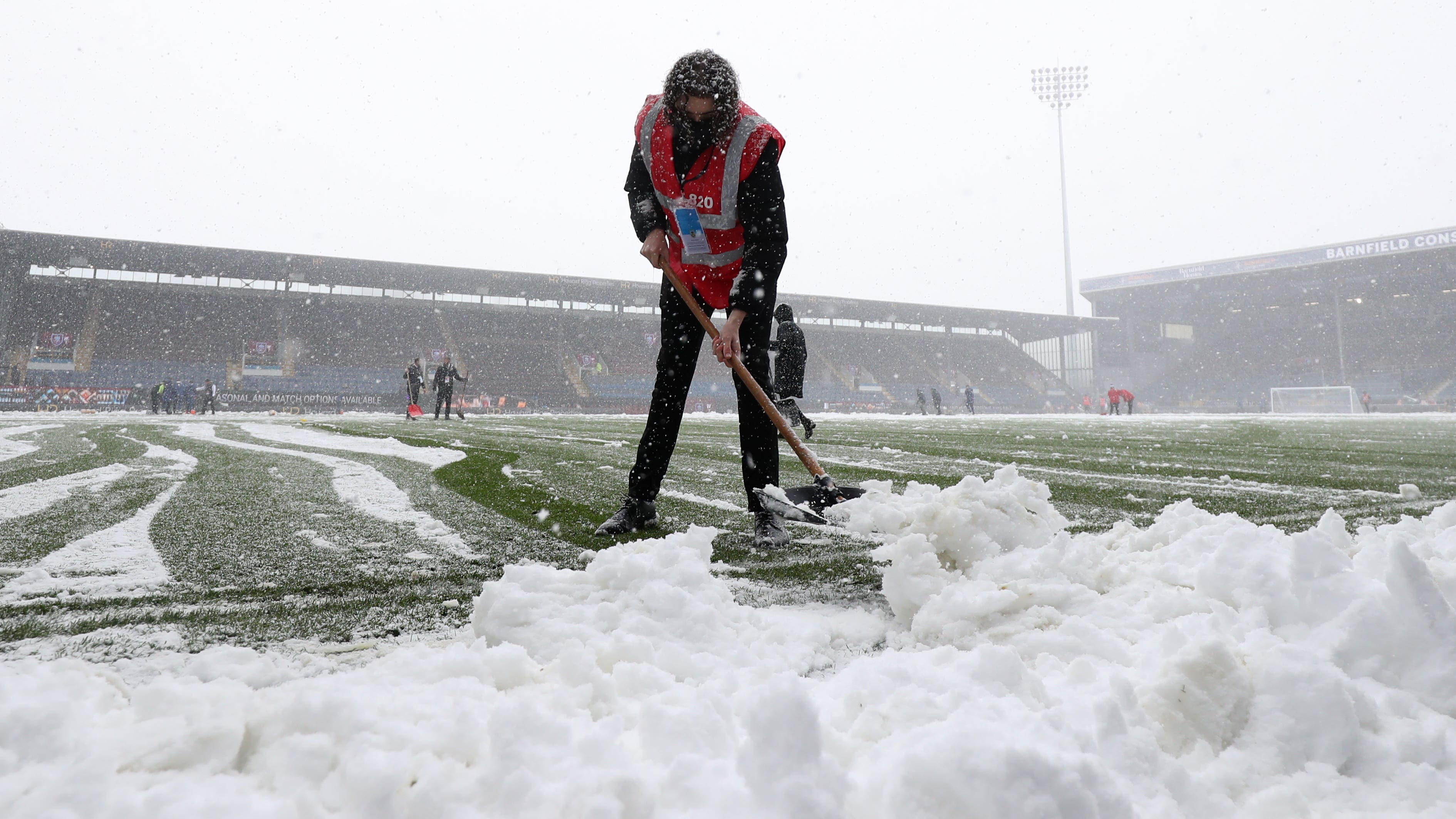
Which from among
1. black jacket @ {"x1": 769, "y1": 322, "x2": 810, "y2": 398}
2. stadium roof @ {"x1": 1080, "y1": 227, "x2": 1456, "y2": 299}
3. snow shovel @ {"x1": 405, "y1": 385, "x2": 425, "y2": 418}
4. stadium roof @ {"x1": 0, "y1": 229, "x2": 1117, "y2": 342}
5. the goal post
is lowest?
the goal post

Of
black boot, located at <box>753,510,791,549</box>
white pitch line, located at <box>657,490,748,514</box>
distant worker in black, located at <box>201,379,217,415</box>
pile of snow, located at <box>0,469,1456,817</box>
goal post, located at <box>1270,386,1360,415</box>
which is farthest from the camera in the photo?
goal post, located at <box>1270,386,1360,415</box>

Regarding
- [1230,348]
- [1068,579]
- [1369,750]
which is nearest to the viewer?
[1369,750]

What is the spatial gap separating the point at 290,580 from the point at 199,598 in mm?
182

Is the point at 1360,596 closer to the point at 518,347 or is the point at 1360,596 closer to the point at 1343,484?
the point at 1343,484

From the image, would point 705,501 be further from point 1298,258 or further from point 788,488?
point 1298,258

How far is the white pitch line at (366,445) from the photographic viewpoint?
4766 mm

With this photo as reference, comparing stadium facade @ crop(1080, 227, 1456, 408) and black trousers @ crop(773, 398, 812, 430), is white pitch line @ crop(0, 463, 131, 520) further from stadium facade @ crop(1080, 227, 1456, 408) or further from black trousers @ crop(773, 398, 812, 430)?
stadium facade @ crop(1080, 227, 1456, 408)

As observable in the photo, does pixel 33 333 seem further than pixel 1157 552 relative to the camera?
Yes

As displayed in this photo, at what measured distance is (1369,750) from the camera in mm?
779

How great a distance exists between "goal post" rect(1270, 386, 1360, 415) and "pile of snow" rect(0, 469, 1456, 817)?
113 ft

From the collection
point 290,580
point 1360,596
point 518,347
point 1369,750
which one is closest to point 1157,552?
point 1360,596

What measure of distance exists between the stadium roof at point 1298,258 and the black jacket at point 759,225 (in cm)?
5162

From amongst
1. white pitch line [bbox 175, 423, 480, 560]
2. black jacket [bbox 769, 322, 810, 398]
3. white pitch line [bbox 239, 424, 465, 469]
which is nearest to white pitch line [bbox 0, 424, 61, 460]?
white pitch line [bbox 175, 423, 480, 560]

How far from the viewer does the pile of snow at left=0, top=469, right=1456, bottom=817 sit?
2.22ft
